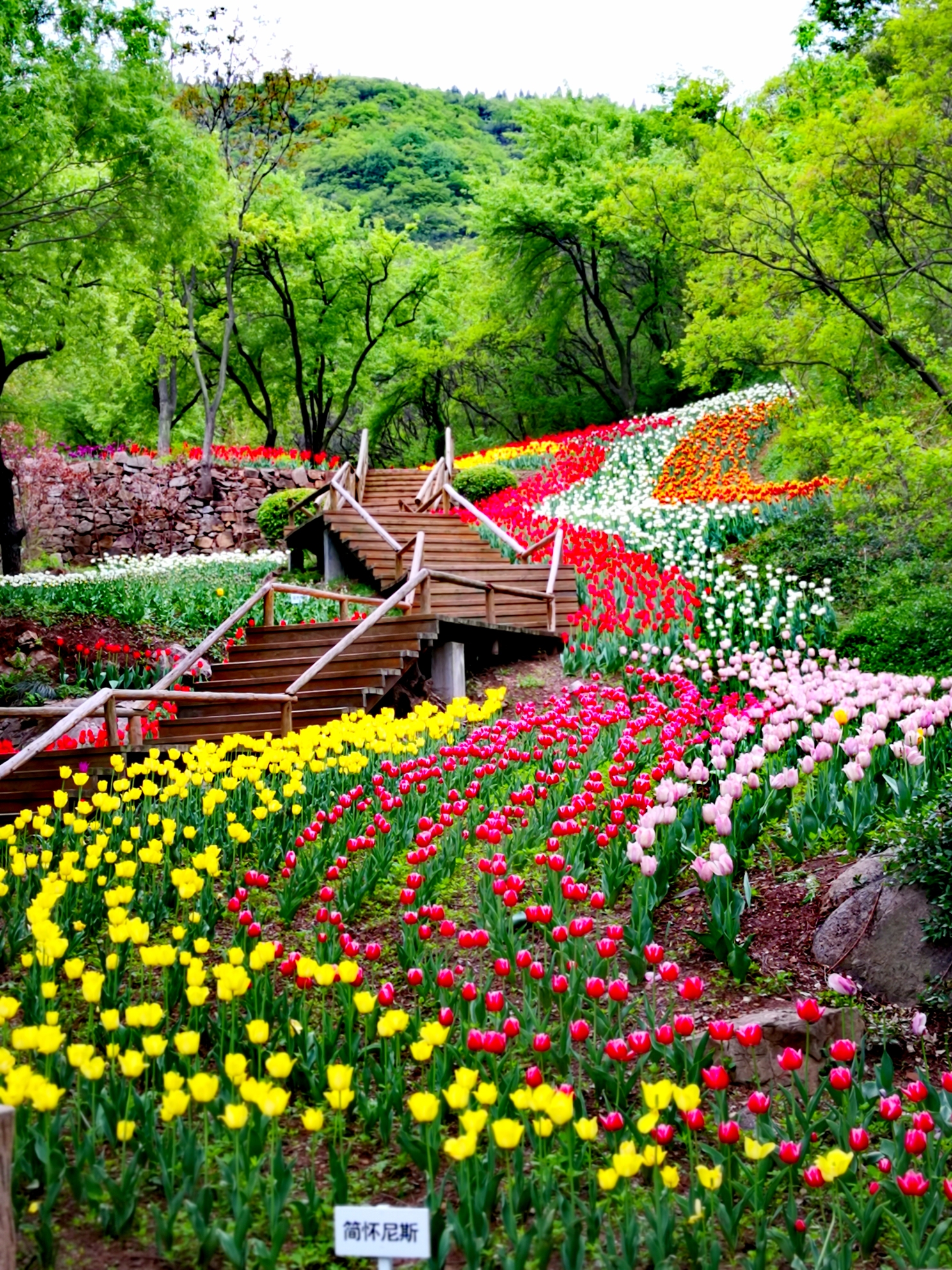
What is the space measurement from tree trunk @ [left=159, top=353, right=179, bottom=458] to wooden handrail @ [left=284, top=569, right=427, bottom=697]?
17014 millimetres

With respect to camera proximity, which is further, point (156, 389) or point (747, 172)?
point (156, 389)

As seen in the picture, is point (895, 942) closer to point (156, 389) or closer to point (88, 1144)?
point (88, 1144)

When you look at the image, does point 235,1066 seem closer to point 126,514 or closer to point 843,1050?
point 843,1050

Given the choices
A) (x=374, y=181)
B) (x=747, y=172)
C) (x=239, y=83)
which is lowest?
(x=747, y=172)

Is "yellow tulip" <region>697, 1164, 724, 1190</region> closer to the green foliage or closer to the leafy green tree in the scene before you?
the green foliage

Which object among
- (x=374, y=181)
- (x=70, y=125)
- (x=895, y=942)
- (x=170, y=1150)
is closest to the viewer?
(x=170, y=1150)

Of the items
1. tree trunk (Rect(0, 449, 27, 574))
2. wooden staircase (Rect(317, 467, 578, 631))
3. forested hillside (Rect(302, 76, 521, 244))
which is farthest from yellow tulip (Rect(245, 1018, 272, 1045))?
forested hillside (Rect(302, 76, 521, 244))

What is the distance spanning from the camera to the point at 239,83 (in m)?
23.1

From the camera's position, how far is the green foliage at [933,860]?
13.4 ft

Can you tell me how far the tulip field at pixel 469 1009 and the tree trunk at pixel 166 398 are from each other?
67.2 ft

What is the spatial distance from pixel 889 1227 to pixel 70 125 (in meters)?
12.1

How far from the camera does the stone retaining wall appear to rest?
23406 mm

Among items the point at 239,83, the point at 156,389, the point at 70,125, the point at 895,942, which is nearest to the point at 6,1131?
the point at 895,942

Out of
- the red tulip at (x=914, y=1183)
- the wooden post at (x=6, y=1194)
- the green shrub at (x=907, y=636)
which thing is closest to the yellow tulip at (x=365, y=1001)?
the wooden post at (x=6, y=1194)
